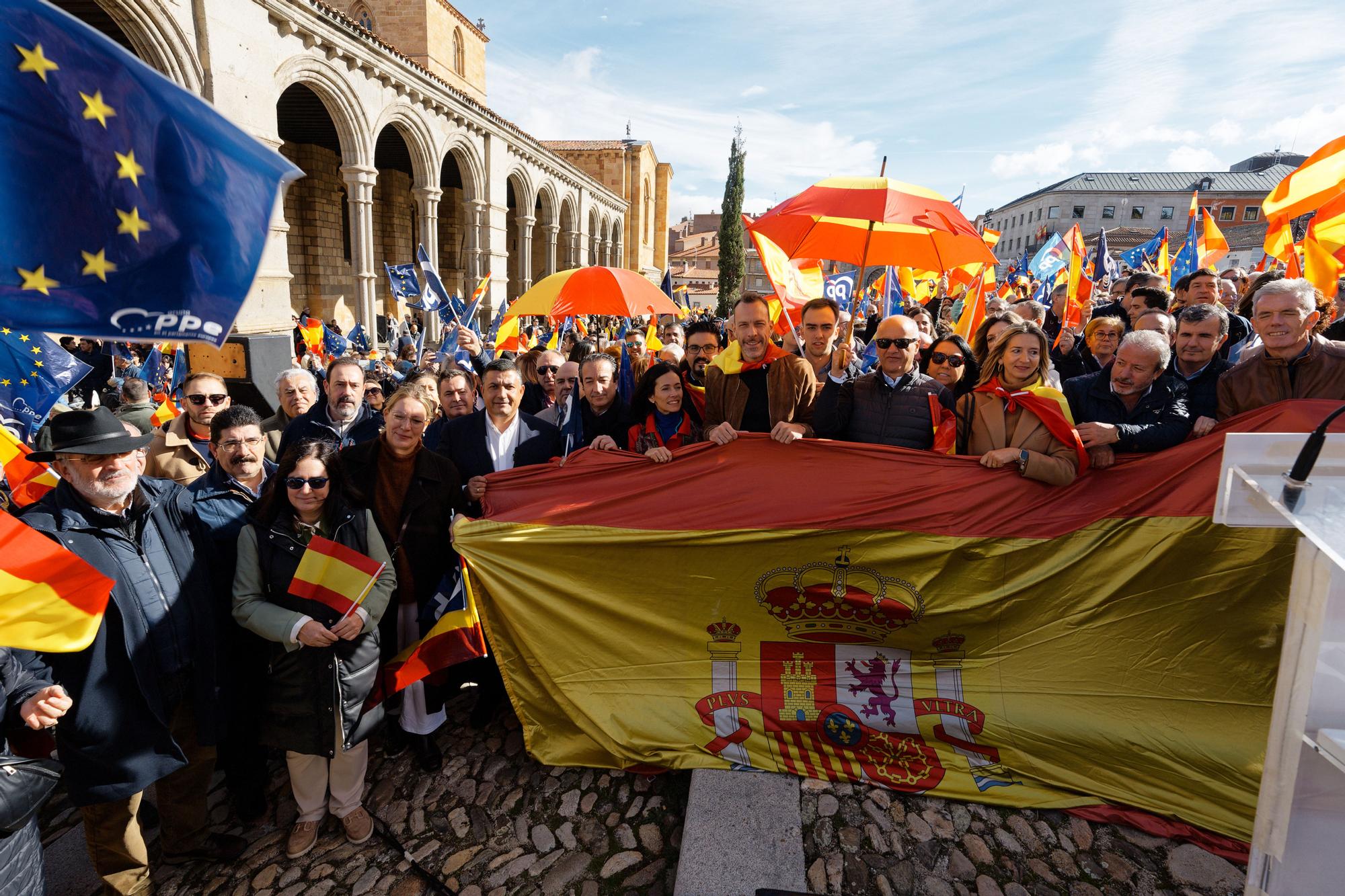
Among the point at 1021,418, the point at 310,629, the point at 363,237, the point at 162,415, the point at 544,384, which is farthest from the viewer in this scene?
the point at 363,237

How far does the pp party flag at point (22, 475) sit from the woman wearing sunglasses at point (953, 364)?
4.85 m

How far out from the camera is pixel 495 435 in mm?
3846


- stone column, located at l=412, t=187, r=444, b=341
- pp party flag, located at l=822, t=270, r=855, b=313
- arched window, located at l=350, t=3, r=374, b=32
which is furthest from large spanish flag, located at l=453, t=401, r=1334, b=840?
arched window, located at l=350, t=3, r=374, b=32

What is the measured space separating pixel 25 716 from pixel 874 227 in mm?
6188

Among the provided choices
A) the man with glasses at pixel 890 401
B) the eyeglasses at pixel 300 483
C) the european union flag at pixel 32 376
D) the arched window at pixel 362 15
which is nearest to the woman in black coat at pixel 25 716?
the eyeglasses at pixel 300 483

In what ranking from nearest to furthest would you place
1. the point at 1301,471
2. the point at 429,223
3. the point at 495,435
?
1. the point at 1301,471
2. the point at 495,435
3. the point at 429,223

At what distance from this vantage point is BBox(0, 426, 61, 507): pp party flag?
3010 millimetres

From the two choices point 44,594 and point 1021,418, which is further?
point 1021,418

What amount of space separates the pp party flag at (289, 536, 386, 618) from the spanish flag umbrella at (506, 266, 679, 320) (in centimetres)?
403

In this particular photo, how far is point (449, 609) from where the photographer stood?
317 centimetres

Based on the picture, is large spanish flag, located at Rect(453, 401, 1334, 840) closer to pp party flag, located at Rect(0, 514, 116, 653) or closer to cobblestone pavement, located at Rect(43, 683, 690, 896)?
cobblestone pavement, located at Rect(43, 683, 690, 896)

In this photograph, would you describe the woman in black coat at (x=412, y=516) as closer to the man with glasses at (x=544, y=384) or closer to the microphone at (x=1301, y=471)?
the man with glasses at (x=544, y=384)

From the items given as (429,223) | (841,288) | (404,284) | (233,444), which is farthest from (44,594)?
(429,223)

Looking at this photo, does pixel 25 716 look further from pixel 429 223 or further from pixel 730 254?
pixel 730 254
